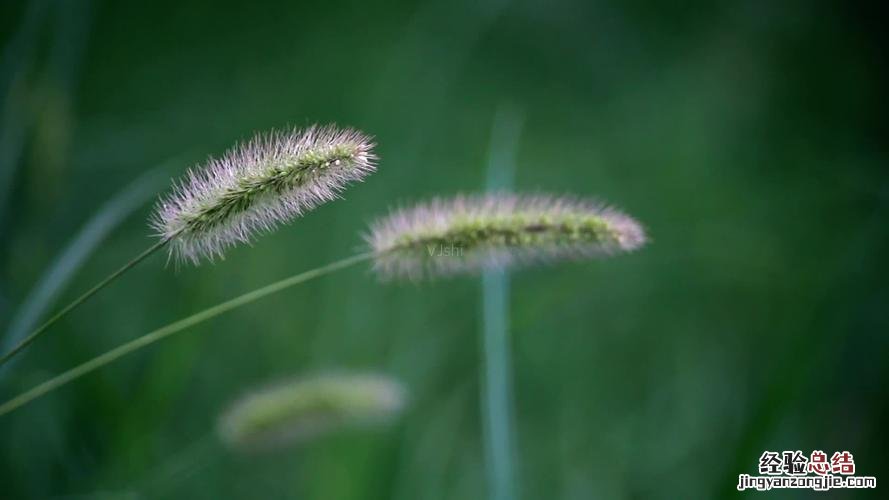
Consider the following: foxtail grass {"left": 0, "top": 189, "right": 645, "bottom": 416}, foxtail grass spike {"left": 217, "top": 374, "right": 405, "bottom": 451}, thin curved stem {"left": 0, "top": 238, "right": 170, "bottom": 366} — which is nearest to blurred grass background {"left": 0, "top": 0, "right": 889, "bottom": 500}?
foxtail grass spike {"left": 217, "top": 374, "right": 405, "bottom": 451}

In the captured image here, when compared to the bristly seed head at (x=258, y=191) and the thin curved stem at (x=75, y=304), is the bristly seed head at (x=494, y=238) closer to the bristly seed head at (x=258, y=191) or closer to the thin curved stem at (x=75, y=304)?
the bristly seed head at (x=258, y=191)

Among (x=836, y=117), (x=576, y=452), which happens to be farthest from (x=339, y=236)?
(x=836, y=117)

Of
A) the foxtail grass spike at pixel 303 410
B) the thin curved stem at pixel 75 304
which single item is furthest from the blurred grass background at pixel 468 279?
the thin curved stem at pixel 75 304

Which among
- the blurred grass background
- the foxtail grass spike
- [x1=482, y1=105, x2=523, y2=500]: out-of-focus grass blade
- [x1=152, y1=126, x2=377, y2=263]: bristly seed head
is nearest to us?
[x1=152, y1=126, x2=377, y2=263]: bristly seed head

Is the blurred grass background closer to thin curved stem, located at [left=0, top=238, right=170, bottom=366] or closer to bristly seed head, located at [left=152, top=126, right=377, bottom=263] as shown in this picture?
bristly seed head, located at [left=152, top=126, right=377, bottom=263]

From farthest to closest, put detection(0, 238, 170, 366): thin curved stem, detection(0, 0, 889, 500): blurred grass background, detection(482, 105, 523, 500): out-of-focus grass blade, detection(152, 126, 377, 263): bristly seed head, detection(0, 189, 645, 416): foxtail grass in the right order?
1. detection(0, 0, 889, 500): blurred grass background
2. detection(482, 105, 523, 500): out-of-focus grass blade
3. detection(0, 189, 645, 416): foxtail grass
4. detection(152, 126, 377, 263): bristly seed head
5. detection(0, 238, 170, 366): thin curved stem

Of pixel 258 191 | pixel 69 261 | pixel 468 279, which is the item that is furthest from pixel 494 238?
pixel 468 279

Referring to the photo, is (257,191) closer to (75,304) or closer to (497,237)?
(75,304)
